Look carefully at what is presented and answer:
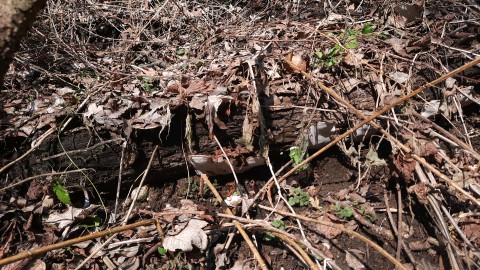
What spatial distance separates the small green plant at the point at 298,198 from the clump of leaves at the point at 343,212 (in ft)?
0.67

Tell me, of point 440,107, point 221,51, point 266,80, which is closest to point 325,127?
point 266,80

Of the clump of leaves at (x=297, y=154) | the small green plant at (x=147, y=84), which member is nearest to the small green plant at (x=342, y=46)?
the clump of leaves at (x=297, y=154)

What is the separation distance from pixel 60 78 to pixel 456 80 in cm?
308

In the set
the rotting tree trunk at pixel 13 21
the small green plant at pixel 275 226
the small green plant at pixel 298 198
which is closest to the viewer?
the rotting tree trunk at pixel 13 21

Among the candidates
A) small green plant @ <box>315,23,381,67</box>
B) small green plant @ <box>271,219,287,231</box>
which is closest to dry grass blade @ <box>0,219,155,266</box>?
small green plant @ <box>271,219,287,231</box>

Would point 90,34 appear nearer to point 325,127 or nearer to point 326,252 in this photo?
point 325,127

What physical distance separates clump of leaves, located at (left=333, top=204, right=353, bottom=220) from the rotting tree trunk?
6.93 ft

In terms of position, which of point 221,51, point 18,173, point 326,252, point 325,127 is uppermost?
point 221,51

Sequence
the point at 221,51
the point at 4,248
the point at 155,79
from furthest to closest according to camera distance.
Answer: the point at 221,51 → the point at 155,79 → the point at 4,248

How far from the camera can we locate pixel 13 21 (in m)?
1.70

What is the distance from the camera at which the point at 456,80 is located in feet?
9.46

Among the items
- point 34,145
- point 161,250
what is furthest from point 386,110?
point 34,145

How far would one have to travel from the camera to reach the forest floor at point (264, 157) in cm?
247

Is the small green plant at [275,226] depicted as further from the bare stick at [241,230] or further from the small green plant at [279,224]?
the bare stick at [241,230]
